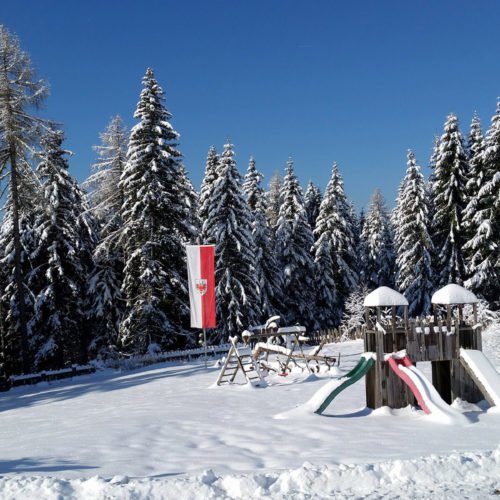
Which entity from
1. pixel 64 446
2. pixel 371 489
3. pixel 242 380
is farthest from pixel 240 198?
pixel 371 489

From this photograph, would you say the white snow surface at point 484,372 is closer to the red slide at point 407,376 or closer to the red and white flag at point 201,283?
the red slide at point 407,376

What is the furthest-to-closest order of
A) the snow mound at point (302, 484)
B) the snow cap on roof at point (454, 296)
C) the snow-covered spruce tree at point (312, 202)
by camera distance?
the snow-covered spruce tree at point (312, 202) → the snow cap on roof at point (454, 296) → the snow mound at point (302, 484)

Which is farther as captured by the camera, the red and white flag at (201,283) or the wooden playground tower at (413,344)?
the red and white flag at (201,283)

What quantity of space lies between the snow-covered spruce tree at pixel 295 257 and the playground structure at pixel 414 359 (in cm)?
2383

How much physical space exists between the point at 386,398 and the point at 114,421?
5413mm

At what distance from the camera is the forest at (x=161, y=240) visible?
78.0 ft

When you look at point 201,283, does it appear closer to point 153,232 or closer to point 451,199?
point 153,232

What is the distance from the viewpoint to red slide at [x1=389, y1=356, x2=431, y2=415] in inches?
387

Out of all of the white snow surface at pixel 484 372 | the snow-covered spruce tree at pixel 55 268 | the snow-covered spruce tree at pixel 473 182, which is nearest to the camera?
the white snow surface at pixel 484 372

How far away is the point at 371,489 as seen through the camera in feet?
20.2

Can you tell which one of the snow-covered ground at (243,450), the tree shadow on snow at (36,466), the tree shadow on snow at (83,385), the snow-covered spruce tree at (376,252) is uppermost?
the snow-covered spruce tree at (376,252)

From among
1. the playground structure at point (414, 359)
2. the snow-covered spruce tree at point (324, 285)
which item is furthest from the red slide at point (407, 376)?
the snow-covered spruce tree at point (324, 285)

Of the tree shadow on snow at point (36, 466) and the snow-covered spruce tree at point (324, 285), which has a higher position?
the snow-covered spruce tree at point (324, 285)

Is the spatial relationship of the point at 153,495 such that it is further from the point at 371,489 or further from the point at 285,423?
the point at 285,423
